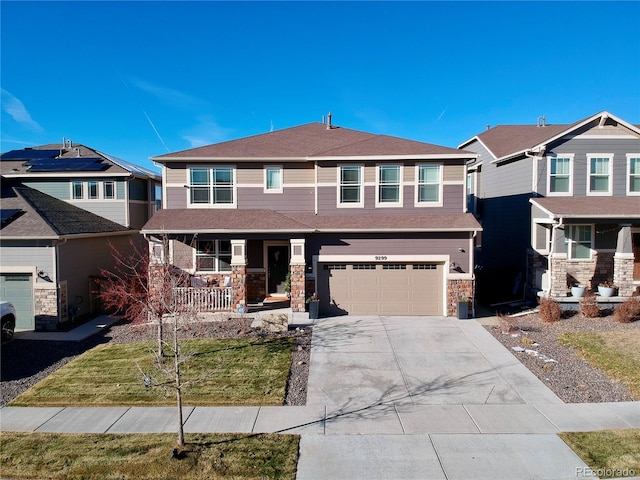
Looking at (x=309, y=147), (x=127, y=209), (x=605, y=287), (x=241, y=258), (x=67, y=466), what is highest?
(x=309, y=147)

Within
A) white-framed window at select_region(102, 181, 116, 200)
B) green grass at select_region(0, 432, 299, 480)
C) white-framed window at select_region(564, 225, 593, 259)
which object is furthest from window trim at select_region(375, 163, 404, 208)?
white-framed window at select_region(102, 181, 116, 200)

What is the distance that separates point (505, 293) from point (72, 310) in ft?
56.7

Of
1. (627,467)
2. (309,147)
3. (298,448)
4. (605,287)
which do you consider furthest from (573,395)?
(309,147)

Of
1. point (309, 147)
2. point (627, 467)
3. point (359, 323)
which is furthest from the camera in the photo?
point (309, 147)

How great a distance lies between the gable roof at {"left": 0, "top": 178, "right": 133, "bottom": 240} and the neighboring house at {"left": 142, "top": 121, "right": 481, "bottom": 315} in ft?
9.94

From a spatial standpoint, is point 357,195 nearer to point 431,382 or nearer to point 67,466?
point 431,382

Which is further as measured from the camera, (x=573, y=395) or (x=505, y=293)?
(x=505, y=293)

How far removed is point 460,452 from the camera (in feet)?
20.1

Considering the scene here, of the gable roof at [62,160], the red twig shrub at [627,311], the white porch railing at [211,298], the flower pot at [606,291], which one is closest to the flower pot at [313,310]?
the white porch railing at [211,298]

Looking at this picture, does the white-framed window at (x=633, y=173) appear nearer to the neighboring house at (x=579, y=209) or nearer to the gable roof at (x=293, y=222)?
the neighboring house at (x=579, y=209)

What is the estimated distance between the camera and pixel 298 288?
14.2 m

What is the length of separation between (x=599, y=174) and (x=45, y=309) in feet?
68.8

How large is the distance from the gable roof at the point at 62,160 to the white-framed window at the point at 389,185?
1139 cm

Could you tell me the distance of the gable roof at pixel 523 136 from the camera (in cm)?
1569
